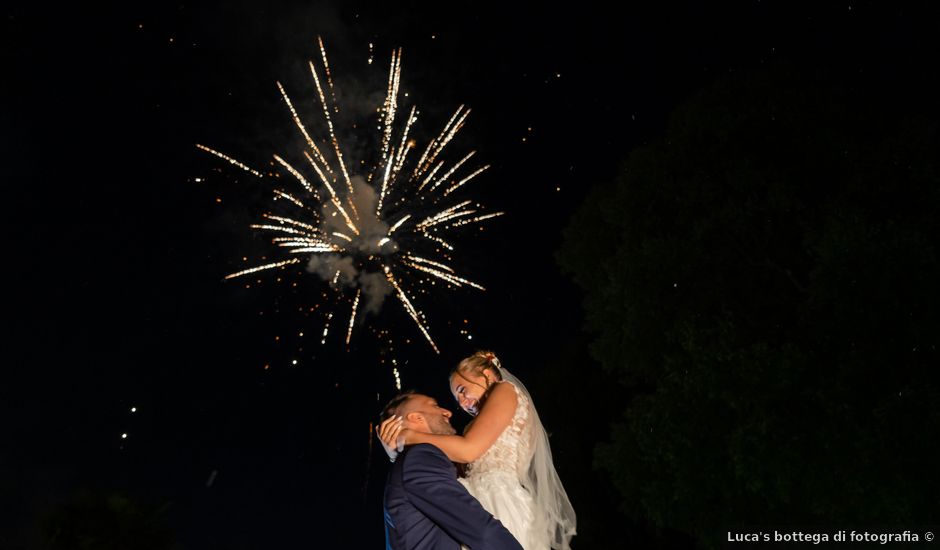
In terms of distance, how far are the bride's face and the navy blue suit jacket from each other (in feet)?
4.09

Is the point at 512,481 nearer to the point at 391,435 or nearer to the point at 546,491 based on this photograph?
the point at 546,491

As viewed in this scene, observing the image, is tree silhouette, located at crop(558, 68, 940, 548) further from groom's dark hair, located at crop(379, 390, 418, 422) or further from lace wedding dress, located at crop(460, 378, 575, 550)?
groom's dark hair, located at crop(379, 390, 418, 422)

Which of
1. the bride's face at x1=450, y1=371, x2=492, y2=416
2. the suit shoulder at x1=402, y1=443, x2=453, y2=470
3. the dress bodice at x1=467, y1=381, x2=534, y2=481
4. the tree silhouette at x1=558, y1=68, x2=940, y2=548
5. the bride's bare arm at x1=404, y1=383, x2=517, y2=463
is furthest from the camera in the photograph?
the tree silhouette at x1=558, y1=68, x2=940, y2=548

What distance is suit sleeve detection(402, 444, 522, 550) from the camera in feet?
11.6

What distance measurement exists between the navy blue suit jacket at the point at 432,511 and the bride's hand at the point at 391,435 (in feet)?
0.43

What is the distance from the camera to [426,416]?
4488 millimetres

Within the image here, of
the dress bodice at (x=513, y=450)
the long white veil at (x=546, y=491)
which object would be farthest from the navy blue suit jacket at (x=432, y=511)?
the long white veil at (x=546, y=491)

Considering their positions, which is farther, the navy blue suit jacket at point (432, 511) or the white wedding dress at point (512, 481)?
the white wedding dress at point (512, 481)

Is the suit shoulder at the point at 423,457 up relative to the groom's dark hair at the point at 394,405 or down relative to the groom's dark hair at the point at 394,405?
down

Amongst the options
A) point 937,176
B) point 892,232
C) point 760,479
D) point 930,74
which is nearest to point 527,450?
point 760,479

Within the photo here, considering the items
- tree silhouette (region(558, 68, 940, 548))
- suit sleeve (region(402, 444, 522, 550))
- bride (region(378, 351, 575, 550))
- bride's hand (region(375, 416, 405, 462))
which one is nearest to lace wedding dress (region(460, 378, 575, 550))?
bride (region(378, 351, 575, 550))

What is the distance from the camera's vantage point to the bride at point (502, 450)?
4.36 metres

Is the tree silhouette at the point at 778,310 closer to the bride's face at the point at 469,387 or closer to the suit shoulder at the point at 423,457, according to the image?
the bride's face at the point at 469,387

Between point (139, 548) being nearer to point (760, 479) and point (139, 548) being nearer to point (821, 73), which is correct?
point (760, 479)
